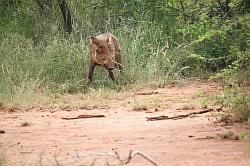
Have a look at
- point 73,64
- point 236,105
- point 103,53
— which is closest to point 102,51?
point 103,53

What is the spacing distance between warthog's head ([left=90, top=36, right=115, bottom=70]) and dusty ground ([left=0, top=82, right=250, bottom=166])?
8.28 feet

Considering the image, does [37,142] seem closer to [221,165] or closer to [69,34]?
[221,165]

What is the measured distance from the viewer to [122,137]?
6.96 metres

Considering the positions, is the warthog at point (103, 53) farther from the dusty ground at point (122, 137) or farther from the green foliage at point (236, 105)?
the green foliage at point (236, 105)

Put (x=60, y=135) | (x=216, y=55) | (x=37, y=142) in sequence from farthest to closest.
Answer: (x=216, y=55) < (x=60, y=135) < (x=37, y=142)

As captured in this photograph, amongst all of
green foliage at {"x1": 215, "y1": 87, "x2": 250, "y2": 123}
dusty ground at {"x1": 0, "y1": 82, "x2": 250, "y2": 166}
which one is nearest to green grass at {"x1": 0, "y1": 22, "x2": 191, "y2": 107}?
dusty ground at {"x1": 0, "y1": 82, "x2": 250, "y2": 166}

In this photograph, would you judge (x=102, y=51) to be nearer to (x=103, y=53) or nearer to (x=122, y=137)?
(x=103, y=53)

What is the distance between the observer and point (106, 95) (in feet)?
38.0

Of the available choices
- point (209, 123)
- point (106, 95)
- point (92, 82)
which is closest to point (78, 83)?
point (92, 82)

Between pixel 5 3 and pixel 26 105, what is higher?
pixel 5 3

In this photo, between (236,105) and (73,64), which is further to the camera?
(73,64)

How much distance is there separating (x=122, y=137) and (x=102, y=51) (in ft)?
20.6

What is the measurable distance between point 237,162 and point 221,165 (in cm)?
20

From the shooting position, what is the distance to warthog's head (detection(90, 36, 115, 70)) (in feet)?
42.4
